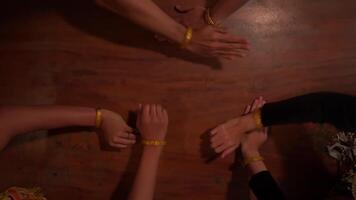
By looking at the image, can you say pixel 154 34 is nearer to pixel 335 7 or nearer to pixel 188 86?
pixel 188 86

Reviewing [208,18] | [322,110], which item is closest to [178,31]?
[208,18]

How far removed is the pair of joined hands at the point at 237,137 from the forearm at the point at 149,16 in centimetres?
30

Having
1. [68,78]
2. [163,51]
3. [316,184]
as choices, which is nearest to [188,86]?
[163,51]

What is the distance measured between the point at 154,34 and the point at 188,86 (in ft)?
0.64

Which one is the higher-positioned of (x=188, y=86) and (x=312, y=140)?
(x=188, y=86)

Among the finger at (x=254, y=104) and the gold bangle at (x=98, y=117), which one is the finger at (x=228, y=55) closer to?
the finger at (x=254, y=104)

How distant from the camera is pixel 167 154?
1172 millimetres

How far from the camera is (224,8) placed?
1072 mm

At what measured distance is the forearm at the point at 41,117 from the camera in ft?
3.40

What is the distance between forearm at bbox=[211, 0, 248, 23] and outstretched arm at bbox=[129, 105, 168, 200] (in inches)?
13.0

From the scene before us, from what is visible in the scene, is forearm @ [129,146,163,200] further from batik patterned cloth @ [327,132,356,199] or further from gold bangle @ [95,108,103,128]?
batik patterned cloth @ [327,132,356,199]

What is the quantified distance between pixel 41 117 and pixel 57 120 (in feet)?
0.15

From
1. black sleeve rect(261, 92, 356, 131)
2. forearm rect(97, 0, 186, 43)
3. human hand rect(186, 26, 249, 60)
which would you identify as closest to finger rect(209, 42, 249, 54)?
human hand rect(186, 26, 249, 60)

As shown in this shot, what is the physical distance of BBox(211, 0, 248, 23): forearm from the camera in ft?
3.48
